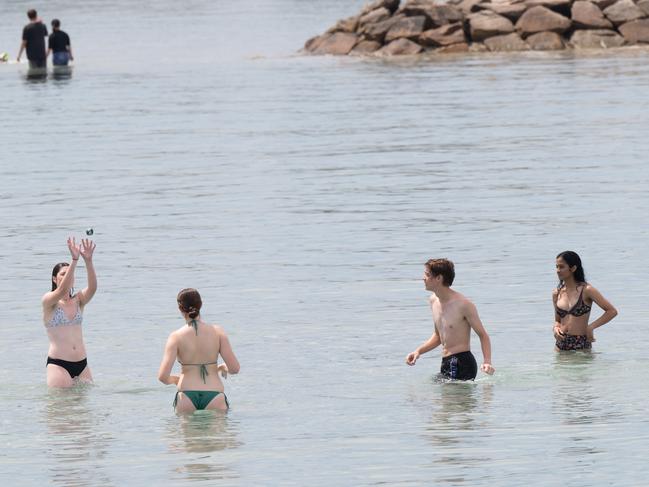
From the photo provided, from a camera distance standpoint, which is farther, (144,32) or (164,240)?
(144,32)

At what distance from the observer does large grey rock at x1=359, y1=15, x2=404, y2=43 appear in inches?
2280

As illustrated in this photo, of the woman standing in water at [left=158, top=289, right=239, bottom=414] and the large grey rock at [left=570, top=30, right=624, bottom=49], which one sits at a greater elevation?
the woman standing in water at [left=158, top=289, right=239, bottom=414]

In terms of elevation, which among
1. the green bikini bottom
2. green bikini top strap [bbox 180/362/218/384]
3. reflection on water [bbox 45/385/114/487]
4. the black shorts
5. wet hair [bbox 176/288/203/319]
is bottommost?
reflection on water [bbox 45/385/114/487]

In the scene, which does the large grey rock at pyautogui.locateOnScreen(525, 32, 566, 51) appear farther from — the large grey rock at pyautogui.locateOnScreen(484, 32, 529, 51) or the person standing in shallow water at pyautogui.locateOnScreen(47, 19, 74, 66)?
the person standing in shallow water at pyautogui.locateOnScreen(47, 19, 74, 66)

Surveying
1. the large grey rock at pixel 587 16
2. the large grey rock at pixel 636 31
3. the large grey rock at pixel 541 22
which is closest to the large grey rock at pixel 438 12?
the large grey rock at pixel 541 22

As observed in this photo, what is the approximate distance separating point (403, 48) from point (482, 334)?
4416cm

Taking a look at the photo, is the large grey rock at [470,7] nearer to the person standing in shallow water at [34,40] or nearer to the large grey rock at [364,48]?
the large grey rock at [364,48]

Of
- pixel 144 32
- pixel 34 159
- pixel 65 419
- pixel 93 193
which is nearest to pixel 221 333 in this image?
pixel 65 419

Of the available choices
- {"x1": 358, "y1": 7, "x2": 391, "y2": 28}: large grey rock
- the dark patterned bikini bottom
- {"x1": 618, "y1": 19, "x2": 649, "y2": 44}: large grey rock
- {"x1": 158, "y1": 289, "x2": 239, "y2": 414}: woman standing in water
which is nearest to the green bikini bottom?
{"x1": 158, "y1": 289, "x2": 239, "y2": 414}: woman standing in water

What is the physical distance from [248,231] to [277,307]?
5233 mm

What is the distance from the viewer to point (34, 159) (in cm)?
3350

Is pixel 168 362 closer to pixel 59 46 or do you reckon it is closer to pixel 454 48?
pixel 59 46

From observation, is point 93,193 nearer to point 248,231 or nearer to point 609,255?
point 248,231

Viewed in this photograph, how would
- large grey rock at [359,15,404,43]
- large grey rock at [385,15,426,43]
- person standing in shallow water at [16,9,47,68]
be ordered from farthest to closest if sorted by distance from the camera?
large grey rock at [359,15,404,43] < large grey rock at [385,15,426,43] < person standing in shallow water at [16,9,47,68]
